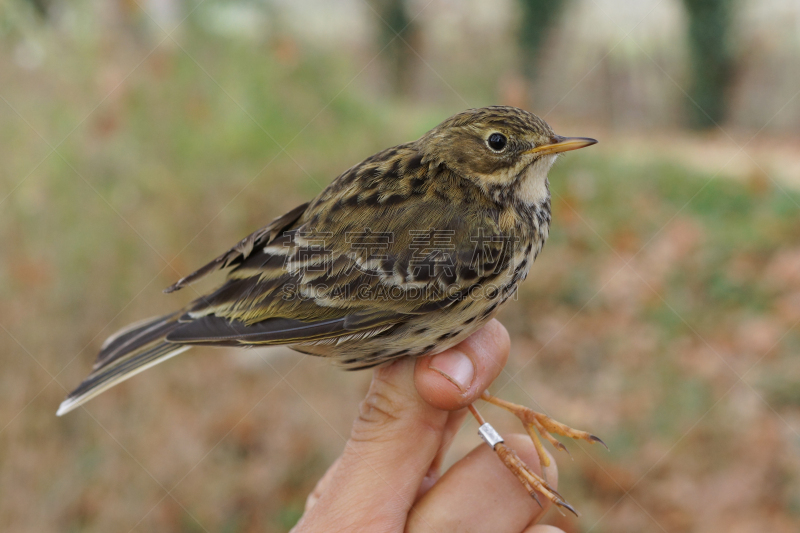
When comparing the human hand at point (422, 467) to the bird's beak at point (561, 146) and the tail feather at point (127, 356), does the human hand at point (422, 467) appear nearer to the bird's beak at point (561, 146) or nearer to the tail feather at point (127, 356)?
the bird's beak at point (561, 146)

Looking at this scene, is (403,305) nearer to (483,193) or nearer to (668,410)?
(483,193)

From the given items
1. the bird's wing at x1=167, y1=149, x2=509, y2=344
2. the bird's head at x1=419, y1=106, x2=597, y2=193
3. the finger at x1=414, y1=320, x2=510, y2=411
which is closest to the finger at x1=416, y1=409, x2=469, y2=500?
the finger at x1=414, y1=320, x2=510, y2=411

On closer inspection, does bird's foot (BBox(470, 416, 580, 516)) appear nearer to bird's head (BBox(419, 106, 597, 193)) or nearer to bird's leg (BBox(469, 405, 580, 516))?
bird's leg (BBox(469, 405, 580, 516))

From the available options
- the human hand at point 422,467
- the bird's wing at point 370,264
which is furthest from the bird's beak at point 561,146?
the human hand at point 422,467

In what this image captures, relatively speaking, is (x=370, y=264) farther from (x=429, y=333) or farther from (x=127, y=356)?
A: (x=127, y=356)

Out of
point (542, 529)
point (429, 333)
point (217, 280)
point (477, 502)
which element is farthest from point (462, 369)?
point (217, 280)

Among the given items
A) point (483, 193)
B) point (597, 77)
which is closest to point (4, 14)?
point (483, 193)
